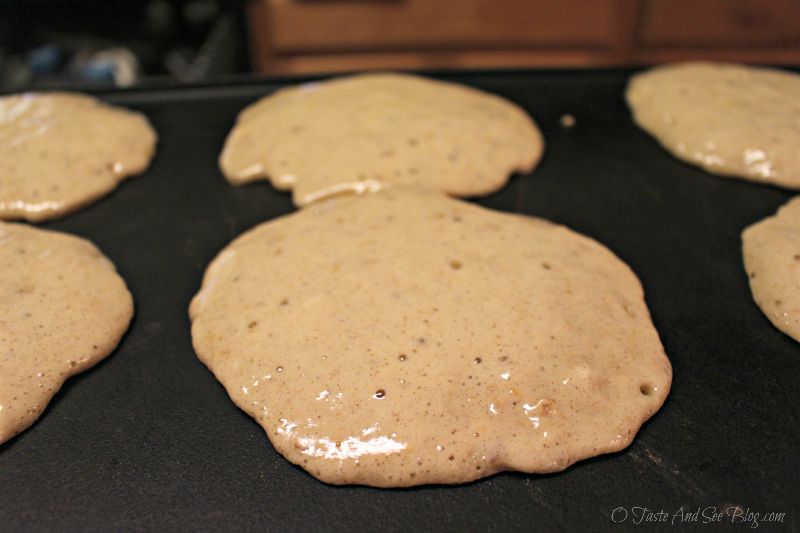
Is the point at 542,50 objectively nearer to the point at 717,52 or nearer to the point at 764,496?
the point at 717,52

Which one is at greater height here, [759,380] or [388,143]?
[388,143]

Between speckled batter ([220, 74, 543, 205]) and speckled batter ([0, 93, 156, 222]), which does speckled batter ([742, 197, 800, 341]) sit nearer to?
speckled batter ([220, 74, 543, 205])

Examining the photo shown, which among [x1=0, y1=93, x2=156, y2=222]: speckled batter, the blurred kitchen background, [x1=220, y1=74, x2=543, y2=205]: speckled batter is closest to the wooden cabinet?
the blurred kitchen background

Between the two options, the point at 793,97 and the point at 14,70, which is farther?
the point at 14,70

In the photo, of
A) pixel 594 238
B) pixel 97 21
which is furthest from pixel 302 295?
pixel 97 21

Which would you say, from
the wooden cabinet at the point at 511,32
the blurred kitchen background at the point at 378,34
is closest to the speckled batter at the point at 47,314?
the blurred kitchen background at the point at 378,34

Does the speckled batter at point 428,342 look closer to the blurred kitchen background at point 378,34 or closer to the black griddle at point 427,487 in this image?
the black griddle at point 427,487

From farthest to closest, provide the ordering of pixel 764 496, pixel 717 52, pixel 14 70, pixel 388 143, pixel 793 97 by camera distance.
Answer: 1. pixel 717 52
2. pixel 14 70
3. pixel 793 97
4. pixel 388 143
5. pixel 764 496
